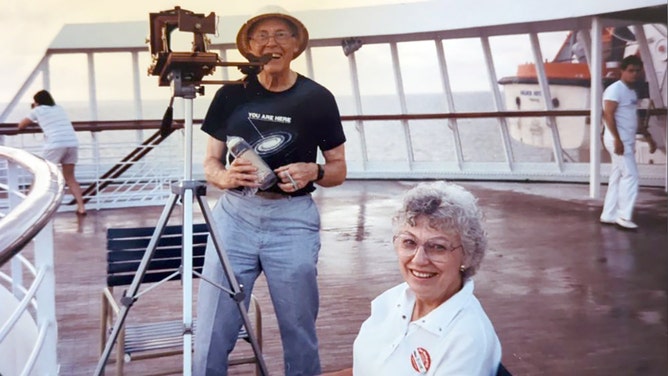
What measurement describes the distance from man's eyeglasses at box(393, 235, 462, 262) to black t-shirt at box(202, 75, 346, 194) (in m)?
0.57

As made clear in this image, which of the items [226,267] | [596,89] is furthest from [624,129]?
[226,267]

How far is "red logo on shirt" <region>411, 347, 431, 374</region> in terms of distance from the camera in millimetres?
1521

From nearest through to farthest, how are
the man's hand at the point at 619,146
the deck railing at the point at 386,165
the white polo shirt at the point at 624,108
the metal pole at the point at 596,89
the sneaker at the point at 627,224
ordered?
the white polo shirt at the point at 624,108, the man's hand at the point at 619,146, the sneaker at the point at 627,224, the metal pole at the point at 596,89, the deck railing at the point at 386,165

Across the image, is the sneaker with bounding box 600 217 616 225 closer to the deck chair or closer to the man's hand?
the man's hand

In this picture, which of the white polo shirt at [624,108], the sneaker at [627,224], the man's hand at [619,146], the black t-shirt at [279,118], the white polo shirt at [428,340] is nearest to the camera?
the white polo shirt at [428,340]

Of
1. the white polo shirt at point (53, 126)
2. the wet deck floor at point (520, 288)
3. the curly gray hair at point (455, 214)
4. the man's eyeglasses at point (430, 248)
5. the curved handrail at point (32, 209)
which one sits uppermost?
the white polo shirt at point (53, 126)

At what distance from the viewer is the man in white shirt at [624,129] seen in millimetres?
5695

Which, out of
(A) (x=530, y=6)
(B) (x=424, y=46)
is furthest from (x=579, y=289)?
(B) (x=424, y=46)

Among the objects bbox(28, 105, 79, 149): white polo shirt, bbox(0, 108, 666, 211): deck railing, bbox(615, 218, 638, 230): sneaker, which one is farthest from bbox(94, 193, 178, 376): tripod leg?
bbox(0, 108, 666, 211): deck railing

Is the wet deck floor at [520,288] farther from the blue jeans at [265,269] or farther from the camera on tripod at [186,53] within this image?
the camera on tripod at [186,53]

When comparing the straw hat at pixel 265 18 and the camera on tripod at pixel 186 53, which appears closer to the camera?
the camera on tripod at pixel 186 53

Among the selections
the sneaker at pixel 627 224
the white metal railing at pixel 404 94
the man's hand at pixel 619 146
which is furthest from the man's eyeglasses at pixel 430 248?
the white metal railing at pixel 404 94

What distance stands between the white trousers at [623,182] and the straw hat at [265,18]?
4.34m

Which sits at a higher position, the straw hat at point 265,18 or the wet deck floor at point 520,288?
the straw hat at point 265,18
